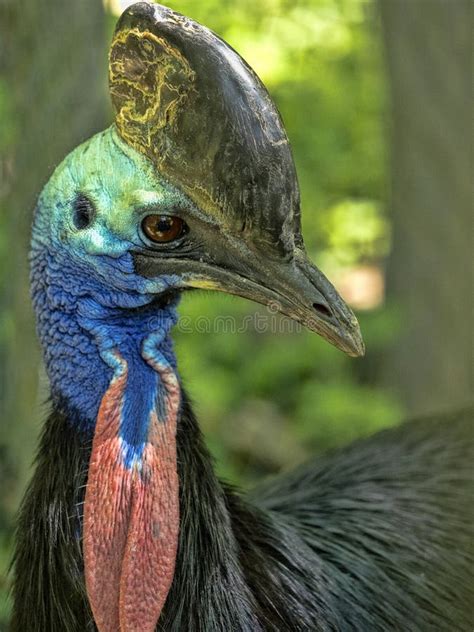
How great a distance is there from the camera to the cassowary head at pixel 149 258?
171 centimetres

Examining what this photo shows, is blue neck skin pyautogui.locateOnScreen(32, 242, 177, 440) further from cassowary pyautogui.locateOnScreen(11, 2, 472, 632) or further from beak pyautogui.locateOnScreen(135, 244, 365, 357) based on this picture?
beak pyautogui.locateOnScreen(135, 244, 365, 357)

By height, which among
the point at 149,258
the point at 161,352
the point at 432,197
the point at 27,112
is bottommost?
the point at 161,352

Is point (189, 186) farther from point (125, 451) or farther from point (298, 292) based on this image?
point (125, 451)

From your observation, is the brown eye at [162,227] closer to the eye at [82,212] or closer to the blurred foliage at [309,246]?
the eye at [82,212]

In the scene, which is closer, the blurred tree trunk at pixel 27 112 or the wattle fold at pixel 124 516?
the wattle fold at pixel 124 516

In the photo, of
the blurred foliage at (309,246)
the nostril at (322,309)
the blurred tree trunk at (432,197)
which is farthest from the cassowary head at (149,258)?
the blurred tree trunk at (432,197)

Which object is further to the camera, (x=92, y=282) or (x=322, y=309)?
(x=92, y=282)

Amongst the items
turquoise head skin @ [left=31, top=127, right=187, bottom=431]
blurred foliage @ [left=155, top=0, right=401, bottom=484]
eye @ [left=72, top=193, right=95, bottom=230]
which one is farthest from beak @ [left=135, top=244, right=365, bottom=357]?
blurred foliage @ [left=155, top=0, right=401, bottom=484]

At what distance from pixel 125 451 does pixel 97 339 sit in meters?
0.20

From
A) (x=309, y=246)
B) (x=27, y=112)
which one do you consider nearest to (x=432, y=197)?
(x=309, y=246)

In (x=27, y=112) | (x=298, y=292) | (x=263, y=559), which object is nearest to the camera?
(x=298, y=292)

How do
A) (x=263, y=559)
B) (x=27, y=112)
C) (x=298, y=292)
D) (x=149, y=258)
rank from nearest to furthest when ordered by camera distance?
(x=298, y=292), (x=149, y=258), (x=263, y=559), (x=27, y=112)

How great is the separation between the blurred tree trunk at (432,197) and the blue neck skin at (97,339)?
3030 millimetres

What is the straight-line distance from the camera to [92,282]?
1941 millimetres
